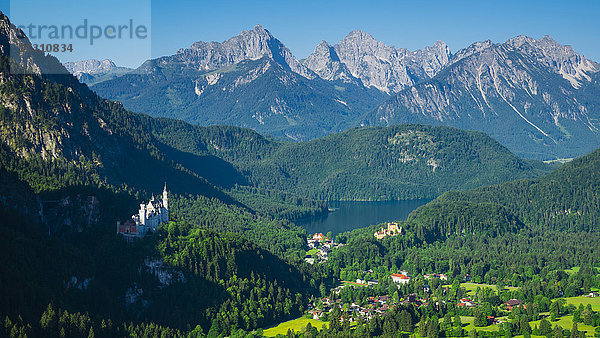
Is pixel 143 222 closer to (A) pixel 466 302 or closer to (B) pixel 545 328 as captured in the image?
(A) pixel 466 302

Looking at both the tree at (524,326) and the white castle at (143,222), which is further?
the white castle at (143,222)

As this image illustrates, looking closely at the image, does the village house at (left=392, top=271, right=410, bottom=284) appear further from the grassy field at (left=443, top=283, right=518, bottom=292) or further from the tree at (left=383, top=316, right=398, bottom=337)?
the tree at (left=383, top=316, right=398, bottom=337)

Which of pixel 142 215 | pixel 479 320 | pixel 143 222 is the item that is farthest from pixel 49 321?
pixel 479 320

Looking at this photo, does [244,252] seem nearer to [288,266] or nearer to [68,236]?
[288,266]

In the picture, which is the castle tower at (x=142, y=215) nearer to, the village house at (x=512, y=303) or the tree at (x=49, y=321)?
the tree at (x=49, y=321)

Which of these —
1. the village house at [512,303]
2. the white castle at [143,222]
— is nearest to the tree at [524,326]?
the village house at [512,303]

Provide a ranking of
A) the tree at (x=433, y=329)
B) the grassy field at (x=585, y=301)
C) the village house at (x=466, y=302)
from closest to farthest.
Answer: the tree at (x=433, y=329), the village house at (x=466, y=302), the grassy field at (x=585, y=301)

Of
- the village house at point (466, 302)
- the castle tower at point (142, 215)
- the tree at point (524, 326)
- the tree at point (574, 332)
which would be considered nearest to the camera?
the tree at point (574, 332)
